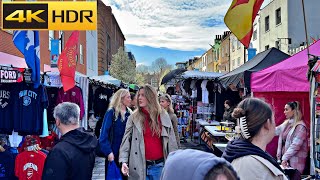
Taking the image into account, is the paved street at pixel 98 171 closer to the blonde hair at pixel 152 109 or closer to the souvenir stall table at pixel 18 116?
the souvenir stall table at pixel 18 116

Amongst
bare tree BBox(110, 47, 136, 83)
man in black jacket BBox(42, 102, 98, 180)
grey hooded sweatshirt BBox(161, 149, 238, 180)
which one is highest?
bare tree BBox(110, 47, 136, 83)

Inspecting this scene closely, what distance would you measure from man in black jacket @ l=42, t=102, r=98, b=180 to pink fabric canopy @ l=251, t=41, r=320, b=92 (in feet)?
11.3

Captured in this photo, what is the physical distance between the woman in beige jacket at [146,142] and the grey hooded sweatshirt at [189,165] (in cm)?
293

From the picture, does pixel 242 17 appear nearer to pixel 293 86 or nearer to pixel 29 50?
pixel 293 86

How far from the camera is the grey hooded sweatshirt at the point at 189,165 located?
46.6 inches

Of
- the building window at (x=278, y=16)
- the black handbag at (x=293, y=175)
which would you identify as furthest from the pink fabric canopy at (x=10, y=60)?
the building window at (x=278, y=16)

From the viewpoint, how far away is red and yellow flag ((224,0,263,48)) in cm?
475

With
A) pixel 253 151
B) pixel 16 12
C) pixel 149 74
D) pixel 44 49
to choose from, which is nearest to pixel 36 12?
pixel 16 12

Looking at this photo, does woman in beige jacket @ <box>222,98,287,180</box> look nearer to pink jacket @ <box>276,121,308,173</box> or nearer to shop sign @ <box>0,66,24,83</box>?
pink jacket @ <box>276,121,308,173</box>

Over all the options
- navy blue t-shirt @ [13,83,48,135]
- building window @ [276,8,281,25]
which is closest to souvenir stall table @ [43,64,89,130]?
navy blue t-shirt @ [13,83,48,135]

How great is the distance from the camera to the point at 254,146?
217 centimetres

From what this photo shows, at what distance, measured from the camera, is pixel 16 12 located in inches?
240

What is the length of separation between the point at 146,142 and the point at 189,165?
305 cm

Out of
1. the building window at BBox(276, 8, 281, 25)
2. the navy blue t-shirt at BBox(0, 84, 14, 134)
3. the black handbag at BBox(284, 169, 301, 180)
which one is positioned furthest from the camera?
the building window at BBox(276, 8, 281, 25)
